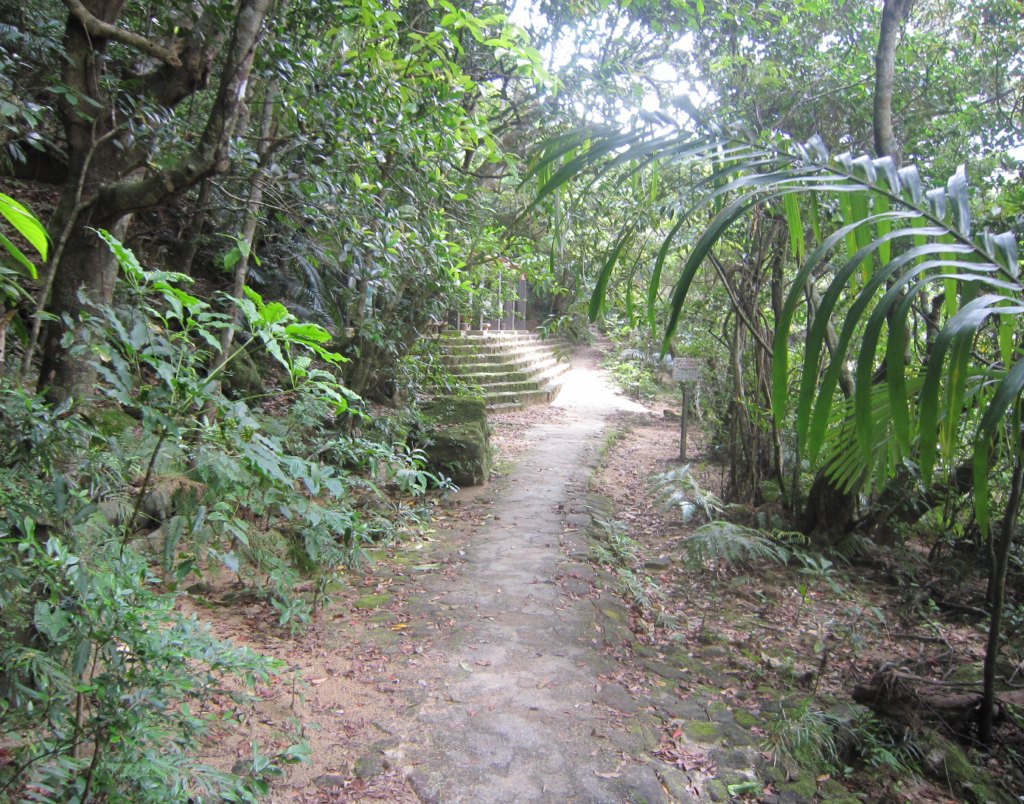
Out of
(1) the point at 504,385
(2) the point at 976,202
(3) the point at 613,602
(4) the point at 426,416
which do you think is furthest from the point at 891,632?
(1) the point at 504,385

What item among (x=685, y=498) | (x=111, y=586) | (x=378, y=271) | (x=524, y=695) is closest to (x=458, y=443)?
(x=685, y=498)

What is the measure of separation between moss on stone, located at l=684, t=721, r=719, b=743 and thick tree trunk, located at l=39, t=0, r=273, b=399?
2.60 m

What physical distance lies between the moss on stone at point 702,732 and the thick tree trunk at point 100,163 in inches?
103

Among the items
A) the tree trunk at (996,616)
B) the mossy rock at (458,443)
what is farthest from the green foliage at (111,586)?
the mossy rock at (458,443)

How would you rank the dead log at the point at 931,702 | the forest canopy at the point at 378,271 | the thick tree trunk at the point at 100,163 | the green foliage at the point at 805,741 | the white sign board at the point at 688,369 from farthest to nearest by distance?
the white sign board at the point at 688,369, the dead log at the point at 931,702, the green foliage at the point at 805,741, the thick tree trunk at the point at 100,163, the forest canopy at the point at 378,271

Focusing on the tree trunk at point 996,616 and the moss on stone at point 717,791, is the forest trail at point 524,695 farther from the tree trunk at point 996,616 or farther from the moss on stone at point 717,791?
the tree trunk at point 996,616

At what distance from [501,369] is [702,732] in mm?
10379

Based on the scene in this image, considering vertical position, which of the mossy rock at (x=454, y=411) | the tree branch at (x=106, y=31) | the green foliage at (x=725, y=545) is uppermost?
the tree branch at (x=106, y=31)

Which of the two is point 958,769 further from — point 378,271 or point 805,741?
point 378,271

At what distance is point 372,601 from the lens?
12.0 ft

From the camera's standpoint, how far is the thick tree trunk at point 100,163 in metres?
2.18

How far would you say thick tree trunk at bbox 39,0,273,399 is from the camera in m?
2.18

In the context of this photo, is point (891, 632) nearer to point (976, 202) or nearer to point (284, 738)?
point (976, 202)

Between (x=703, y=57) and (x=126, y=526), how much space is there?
23.6 ft
